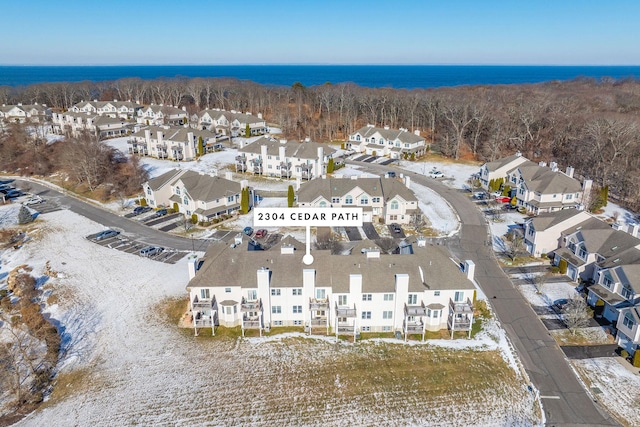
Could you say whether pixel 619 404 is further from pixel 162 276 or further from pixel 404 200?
pixel 162 276

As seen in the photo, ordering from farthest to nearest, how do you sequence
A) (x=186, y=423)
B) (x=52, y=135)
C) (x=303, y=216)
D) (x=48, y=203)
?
(x=52, y=135) → (x=48, y=203) → (x=186, y=423) → (x=303, y=216)

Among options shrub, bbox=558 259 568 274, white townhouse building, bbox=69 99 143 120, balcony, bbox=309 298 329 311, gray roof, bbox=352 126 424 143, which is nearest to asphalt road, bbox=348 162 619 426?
shrub, bbox=558 259 568 274

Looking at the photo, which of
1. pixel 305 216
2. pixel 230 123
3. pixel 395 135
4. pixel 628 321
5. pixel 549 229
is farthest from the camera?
pixel 230 123

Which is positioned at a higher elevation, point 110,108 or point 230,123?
point 110,108

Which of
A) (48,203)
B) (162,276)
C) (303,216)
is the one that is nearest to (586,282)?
(303,216)

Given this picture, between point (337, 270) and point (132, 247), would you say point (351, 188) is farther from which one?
point (132, 247)

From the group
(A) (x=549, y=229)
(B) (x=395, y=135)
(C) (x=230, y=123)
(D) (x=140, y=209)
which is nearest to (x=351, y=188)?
(A) (x=549, y=229)

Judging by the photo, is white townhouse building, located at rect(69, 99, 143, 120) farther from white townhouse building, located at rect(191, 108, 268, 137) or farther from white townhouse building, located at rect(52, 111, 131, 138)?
white townhouse building, located at rect(191, 108, 268, 137)
